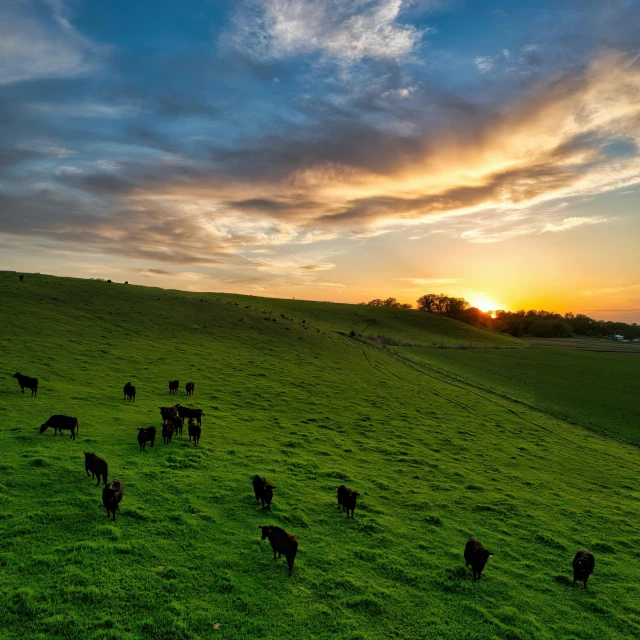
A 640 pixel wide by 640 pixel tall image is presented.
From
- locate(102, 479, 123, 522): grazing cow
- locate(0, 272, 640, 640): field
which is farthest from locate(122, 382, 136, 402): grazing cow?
locate(102, 479, 123, 522): grazing cow

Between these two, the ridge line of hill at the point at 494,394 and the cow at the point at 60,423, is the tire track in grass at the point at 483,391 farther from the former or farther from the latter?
the cow at the point at 60,423

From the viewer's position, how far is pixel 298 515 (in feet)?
51.1

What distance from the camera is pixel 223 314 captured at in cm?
7350

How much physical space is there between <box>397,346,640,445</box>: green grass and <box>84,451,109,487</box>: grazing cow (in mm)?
46404

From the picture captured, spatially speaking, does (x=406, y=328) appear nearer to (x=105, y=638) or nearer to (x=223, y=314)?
(x=223, y=314)

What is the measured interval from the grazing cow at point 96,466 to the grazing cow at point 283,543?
7041 mm

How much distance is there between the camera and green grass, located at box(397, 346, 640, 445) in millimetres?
47125

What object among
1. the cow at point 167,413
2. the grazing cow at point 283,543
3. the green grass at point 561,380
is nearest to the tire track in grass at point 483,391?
the green grass at point 561,380

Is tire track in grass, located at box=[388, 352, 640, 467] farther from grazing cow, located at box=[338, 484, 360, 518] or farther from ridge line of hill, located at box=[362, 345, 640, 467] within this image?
grazing cow, located at box=[338, 484, 360, 518]

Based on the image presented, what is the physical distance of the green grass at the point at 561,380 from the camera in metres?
47.1

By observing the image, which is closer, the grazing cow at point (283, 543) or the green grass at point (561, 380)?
Answer: the grazing cow at point (283, 543)

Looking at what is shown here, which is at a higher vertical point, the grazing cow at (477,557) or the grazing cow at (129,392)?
the grazing cow at (129,392)

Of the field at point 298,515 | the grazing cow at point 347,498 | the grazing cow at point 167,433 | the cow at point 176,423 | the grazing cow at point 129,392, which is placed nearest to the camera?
the field at point 298,515

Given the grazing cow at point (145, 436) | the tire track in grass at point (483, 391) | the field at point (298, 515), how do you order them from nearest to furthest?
the field at point (298, 515)
the grazing cow at point (145, 436)
the tire track in grass at point (483, 391)
